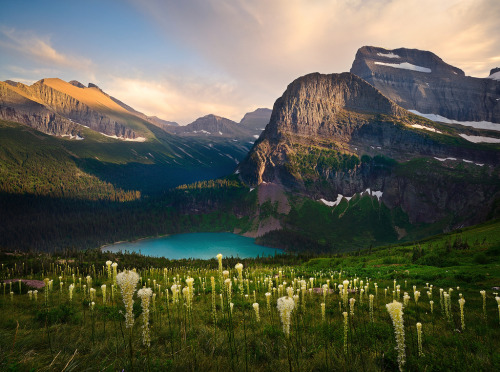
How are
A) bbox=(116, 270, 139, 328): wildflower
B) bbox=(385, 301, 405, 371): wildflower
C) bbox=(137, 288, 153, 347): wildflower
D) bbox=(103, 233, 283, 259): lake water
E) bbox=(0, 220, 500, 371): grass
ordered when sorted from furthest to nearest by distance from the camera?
bbox=(103, 233, 283, 259): lake water < bbox=(0, 220, 500, 371): grass < bbox=(385, 301, 405, 371): wildflower < bbox=(137, 288, 153, 347): wildflower < bbox=(116, 270, 139, 328): wildflower

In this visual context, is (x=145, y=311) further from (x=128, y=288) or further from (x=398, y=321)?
(x=398, y=321)

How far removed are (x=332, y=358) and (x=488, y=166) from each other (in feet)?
903

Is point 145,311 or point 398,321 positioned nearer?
point 145,311

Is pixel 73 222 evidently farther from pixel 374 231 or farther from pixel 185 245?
pixel 374 231

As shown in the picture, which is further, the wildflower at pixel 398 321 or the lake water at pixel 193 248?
the lake water at pixel 193 248

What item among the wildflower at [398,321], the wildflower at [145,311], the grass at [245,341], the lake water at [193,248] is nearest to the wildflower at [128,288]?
the wildflower at [145,311]

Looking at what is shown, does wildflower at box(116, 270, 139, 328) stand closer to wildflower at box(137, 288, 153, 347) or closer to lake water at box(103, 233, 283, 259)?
wildflower at box(137, 288, 153, 347)

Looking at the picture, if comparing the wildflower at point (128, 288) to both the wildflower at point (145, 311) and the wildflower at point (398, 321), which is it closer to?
the wildflower at point (145, 311)

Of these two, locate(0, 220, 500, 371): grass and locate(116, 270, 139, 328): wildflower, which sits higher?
locate(116, 270, 139, 328): wildflower

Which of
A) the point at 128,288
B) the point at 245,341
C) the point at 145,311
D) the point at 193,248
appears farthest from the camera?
the point at 193,248

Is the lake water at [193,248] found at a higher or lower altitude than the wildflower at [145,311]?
lower

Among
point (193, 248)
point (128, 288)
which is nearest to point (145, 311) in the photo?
point (128, 288)

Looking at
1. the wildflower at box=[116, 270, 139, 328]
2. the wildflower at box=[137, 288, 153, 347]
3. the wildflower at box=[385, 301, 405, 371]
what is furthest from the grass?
the wildflower at box=[385, 301, 405, 371]

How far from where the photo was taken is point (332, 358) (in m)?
6.02
